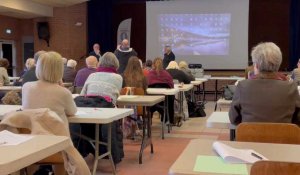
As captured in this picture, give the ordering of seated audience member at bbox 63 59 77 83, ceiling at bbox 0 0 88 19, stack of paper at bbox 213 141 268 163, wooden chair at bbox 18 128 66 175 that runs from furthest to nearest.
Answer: ceiling at bbox 0 0 88 19, seated audience member at bbox 63 59 77 83, wooden chair at bbox 18 128 66 175, stack of paper at bbox 213 141 268 163

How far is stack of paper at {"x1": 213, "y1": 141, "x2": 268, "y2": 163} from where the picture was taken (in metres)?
1.82

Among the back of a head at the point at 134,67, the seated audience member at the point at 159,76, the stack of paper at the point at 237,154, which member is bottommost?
the stack of paper at the point at 237,154

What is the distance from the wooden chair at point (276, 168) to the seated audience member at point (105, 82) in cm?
293

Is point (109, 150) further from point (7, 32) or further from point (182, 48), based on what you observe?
point (7, 32)

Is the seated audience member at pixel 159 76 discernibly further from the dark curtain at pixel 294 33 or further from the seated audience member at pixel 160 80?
the dark curtain at pixel 294 33

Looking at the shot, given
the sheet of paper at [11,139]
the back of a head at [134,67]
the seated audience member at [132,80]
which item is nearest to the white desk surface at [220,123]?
the sheet of paper at [11,139]

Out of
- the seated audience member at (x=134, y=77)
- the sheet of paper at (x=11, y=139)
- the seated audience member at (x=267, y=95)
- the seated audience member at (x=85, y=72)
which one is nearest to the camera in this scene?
the sheet of paper at (x=11, y=139)

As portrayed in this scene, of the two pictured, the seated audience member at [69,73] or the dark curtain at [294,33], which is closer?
the seated audience member at [69,73]

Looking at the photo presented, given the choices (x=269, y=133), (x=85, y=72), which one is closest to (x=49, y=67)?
(x=269, y=133)

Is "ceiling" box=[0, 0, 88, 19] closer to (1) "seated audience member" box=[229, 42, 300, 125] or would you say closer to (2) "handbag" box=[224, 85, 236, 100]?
(2) "handbag" box=[224, 85, 236, 100]

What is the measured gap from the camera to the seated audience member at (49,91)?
3.12 metres

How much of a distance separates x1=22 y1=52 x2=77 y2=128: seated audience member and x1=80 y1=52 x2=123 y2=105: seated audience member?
1096mm

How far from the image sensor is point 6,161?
1672 mm

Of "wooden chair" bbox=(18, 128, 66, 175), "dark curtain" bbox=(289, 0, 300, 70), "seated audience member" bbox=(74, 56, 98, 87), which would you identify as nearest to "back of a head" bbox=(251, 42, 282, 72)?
"wooden chair" bbox=(18, 128, 66, 175)
